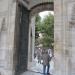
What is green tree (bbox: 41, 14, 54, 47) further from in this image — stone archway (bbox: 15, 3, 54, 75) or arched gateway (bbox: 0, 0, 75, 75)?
arched gateway (bbox: 0, 0, 75, 75)

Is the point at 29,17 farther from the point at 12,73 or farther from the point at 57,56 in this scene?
the point at 57,56

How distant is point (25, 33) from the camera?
10617 mm

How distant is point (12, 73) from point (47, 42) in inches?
953

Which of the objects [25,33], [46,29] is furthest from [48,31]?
[25,33]

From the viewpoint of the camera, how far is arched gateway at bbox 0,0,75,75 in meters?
7.22

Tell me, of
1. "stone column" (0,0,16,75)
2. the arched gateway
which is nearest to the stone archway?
the arched gateway

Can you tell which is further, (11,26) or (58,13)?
(11,26)

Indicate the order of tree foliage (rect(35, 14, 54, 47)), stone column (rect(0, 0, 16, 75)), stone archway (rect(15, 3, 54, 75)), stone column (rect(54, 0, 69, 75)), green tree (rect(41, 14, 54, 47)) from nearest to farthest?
1. stone column (rect(54, 0, 69, 75))
2. stone column (rect(0, 0, 16, 75))
3. stone archway (rect(15, 3, 54, 75))
4. green tree (rect(41, 14, 54, 47))
5. tree foliage (rect(35, 14, 54, 47))

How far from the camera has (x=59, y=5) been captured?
7.59 meters

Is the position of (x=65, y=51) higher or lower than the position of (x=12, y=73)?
higher

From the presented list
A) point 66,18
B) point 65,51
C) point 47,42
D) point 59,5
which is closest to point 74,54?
point 65,51

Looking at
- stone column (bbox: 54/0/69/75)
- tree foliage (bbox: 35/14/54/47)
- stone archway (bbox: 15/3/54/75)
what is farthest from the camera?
tree foliage (bbox: 35/14/54/47)

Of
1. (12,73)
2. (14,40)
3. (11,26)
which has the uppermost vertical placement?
(11,26)

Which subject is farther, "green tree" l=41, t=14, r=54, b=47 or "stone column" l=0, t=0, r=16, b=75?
"green tree" l=41, t=14, r=54, b=47
